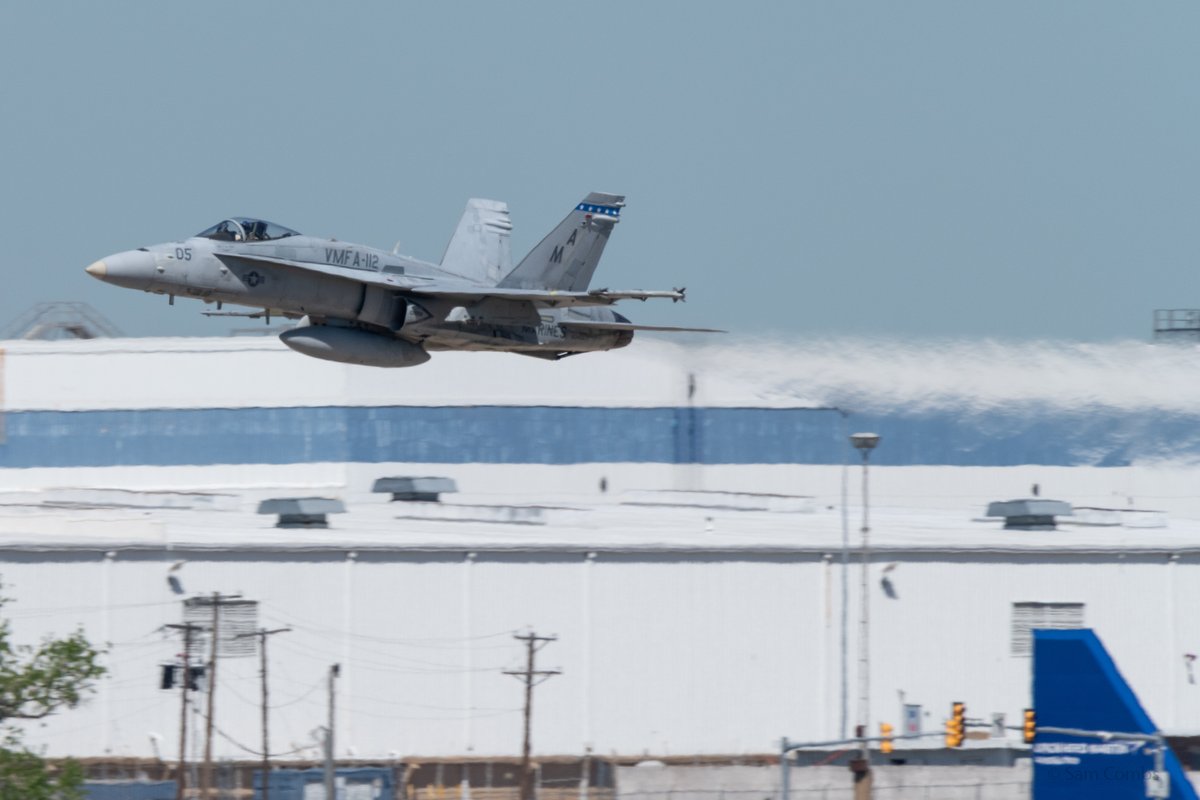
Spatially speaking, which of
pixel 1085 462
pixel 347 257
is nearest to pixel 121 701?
pixel 347 257

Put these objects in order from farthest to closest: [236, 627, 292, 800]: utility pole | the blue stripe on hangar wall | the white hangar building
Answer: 1. the blue stripe on hangar wall
2. the white hangar building
3. [236, 627, 292, 800]: utility pole

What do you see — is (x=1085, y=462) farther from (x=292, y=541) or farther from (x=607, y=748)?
(x=292, y=541)

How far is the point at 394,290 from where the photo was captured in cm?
2695

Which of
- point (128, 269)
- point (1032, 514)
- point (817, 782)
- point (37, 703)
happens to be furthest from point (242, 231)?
point (1032, 514)

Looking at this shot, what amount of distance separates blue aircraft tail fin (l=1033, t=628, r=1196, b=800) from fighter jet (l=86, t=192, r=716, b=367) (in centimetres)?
961

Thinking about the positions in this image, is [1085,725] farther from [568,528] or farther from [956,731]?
[568,528]

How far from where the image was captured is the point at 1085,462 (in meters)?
47.0

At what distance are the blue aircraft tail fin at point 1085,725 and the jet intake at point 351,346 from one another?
1216 centimetres

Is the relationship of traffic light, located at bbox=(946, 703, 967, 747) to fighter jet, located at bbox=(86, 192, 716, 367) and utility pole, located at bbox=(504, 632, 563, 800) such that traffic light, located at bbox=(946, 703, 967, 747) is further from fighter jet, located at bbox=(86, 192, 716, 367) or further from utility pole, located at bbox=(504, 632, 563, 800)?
utility pole, located at bbox=(504, 632, 563, 800)

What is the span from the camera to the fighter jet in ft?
83.1

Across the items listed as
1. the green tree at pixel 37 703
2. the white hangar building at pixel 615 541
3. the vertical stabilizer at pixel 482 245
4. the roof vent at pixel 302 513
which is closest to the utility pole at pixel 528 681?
the white hangar building at pixel 615 541

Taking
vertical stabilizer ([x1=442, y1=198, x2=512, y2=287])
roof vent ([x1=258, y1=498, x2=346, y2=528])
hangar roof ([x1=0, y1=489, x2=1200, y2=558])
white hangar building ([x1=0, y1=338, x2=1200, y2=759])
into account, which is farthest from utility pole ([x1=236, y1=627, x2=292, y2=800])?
vertical stabilizer ([x1=442, y1=198, x2=512, y2=287])

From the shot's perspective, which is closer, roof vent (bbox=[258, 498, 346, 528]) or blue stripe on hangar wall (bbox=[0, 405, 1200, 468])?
roof vent (bbox=[258, 498, 346, 528])

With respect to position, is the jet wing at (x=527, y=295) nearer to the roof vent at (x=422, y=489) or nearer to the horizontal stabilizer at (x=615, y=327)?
→ the horizontal stabilizer at (x=615, y=327)
